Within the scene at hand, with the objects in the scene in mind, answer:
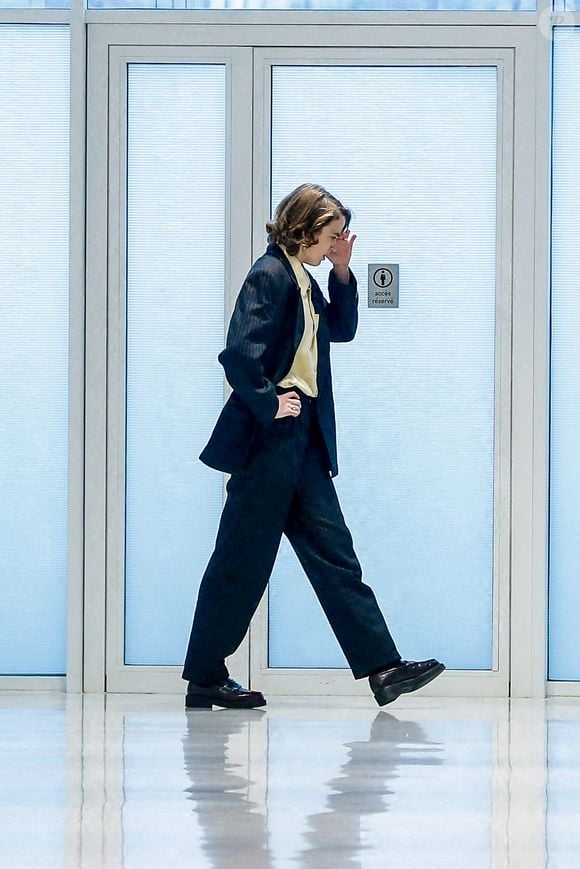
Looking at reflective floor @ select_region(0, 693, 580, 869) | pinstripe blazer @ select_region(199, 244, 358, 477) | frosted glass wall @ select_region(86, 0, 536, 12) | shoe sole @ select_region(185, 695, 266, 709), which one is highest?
frosted glass wall @ select_region(86, 0, 536, 12)

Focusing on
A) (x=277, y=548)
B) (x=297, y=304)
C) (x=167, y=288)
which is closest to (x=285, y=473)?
(x=277, y=548)

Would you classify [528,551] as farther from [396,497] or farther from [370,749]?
[370,749]

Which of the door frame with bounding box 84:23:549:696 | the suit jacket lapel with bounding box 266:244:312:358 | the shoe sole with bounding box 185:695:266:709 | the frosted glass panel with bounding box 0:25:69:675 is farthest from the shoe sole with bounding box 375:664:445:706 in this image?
the frosted glass panel with bounding box 0:25:69:675

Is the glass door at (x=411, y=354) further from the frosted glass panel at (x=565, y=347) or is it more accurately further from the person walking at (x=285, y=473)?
the person walking at (x=285, y=473)

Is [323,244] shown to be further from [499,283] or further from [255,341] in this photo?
[499,283]

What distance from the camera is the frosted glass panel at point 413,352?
4.02 m

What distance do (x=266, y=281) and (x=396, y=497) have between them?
88 centimetres

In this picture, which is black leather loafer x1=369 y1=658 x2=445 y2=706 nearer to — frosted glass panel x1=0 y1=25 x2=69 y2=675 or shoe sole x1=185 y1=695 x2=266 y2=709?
shoe sole x1=185 y1=695 x2=266 y2=709

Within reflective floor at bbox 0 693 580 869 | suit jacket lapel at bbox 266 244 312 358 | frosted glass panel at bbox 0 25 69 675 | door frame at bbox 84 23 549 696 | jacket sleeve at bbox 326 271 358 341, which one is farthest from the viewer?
frosted glass panel at bbox 0 25 69 675

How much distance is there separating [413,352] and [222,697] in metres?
1.16

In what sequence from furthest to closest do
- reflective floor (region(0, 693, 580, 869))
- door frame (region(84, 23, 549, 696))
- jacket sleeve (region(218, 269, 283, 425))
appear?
door frame (region(84, 23, 549, 696)), jacket sleeve (region(218, 269, 283, 425)), reflective floor (region(0, 693, 580, 869))

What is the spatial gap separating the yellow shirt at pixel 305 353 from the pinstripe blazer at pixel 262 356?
0.02 meters

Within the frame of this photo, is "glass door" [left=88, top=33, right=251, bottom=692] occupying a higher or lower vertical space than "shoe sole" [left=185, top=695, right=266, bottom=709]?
higher

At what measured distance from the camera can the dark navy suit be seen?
3477 mm
